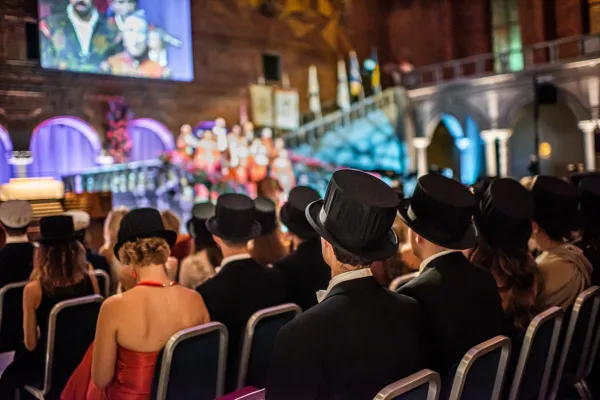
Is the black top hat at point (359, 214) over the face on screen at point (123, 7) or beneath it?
beneath

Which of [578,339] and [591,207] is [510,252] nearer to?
[578,339]

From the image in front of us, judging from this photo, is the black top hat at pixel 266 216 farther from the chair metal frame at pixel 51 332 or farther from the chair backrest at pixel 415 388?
the chair backrest at pixel 415 388

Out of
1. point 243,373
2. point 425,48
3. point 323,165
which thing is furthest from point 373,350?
point 425,48

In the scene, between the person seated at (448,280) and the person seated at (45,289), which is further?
the person seated at (45,289)

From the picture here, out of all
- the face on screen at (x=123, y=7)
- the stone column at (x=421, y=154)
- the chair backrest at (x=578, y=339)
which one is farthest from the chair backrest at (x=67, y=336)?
the stone column at (x=421, y=154)

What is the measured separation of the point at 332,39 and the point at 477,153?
6.57 meters

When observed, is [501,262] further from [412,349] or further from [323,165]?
[323,165]

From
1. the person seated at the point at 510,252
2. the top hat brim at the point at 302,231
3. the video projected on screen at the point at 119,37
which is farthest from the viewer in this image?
the video projected on screen at the point at 119,37

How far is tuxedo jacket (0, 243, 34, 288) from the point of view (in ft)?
13.1

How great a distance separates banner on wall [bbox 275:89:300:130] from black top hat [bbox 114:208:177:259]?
1594 cm

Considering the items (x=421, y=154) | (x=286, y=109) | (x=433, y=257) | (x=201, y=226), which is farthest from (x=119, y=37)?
(x=433, y=257)

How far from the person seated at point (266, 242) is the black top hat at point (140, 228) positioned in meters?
1.42

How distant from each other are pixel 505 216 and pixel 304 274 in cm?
129

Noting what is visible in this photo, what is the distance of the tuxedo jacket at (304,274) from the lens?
3576 mm
